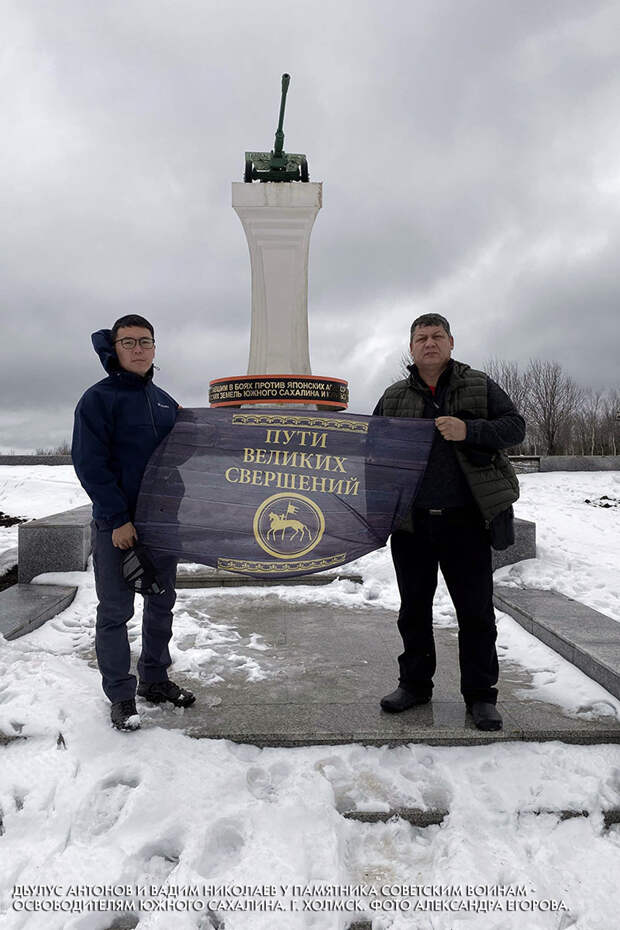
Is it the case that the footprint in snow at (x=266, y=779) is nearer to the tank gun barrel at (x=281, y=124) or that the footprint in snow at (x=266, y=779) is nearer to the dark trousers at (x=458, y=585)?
the dark trousers at (x=458, y=585)

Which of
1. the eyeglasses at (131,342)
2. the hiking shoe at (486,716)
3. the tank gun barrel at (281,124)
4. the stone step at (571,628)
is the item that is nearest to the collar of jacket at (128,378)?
the eyeglasses at (131,342)

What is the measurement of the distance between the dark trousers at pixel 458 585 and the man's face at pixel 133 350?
5.53 feet

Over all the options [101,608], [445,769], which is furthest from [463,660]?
[101,608]

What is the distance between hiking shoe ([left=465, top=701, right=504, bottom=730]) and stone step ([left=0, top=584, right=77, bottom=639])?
3.30 m

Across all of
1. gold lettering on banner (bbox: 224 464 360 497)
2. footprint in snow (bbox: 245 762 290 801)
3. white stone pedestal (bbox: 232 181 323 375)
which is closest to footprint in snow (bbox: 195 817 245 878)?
footprint in snow (bbox: 245 762 290 801)

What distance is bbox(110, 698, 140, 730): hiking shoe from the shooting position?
9.70ft

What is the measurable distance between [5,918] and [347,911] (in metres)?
1.16

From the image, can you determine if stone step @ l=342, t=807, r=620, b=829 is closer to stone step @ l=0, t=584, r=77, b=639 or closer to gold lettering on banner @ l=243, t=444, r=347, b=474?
gold lettering on banner @ l=243, t=444, r=347, b=474

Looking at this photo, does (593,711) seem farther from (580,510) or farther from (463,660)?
(580,510)

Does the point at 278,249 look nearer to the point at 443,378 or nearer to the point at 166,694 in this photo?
the point at 443,378

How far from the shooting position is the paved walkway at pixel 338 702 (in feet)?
9.68

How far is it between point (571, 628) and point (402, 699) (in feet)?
5.92

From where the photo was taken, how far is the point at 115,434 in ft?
10.2

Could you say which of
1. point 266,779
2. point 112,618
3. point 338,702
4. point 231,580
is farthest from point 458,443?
point 231,580
